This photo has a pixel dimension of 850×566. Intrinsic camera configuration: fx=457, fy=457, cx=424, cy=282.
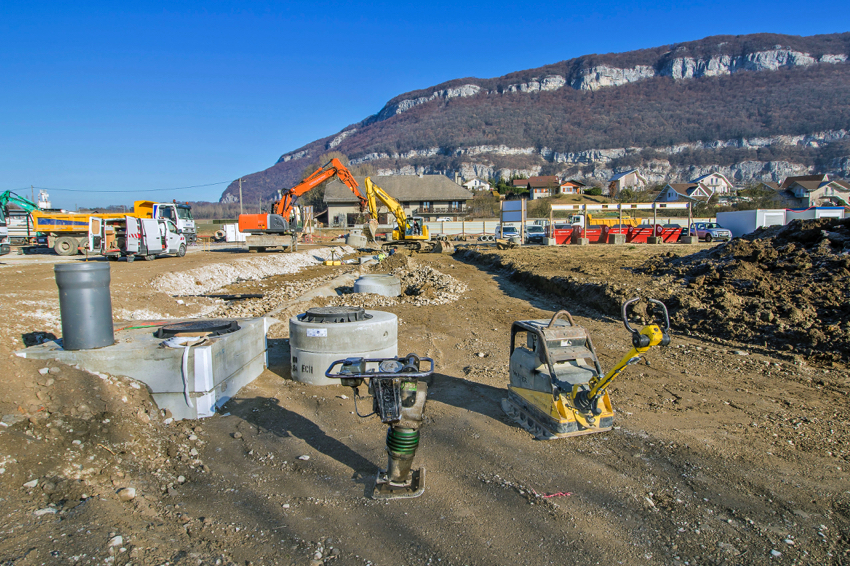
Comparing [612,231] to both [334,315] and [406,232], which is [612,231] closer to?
[406,232]

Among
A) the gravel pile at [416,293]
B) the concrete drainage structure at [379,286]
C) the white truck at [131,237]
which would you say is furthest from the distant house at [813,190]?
the white truck at [131,237]

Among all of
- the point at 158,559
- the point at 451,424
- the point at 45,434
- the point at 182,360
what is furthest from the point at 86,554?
the point at 451,424

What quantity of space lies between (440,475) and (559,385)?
143 centimetres

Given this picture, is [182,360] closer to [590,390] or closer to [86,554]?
[86,554]

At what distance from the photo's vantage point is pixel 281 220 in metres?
25.1

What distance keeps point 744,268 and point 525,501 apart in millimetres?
9999

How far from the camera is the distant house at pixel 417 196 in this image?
210 feet

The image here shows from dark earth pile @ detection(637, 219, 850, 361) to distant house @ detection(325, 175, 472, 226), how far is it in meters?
53.7

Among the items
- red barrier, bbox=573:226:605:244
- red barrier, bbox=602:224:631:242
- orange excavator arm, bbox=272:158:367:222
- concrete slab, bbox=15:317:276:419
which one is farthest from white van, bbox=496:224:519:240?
concrete slab, bbox=15:317:276:419

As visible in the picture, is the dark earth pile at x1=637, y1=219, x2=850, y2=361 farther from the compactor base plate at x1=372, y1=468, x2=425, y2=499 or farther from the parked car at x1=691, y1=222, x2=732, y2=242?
the parked car at x1=691, y1=222, x2=732, y2=242

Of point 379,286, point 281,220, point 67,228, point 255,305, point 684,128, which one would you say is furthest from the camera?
point 684,128

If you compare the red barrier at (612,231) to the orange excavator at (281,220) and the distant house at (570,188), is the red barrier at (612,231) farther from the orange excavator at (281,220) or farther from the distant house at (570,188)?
the distant house at (570,188)

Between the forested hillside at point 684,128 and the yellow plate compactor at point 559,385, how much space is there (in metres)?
145

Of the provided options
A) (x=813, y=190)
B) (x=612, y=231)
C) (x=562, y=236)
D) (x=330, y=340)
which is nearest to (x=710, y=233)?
(x=612, y=231)
